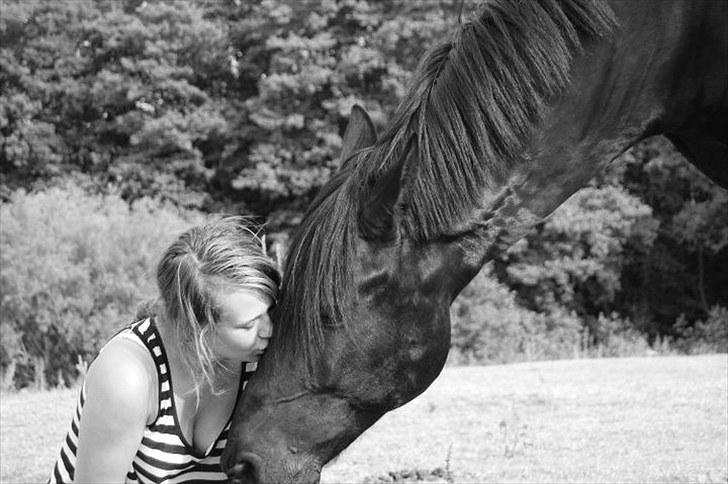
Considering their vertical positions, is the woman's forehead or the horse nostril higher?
the woman's forehead

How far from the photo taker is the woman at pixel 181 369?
2.49m

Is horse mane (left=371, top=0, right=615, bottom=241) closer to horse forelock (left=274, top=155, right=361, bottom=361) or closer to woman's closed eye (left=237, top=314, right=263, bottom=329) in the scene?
horse forelock (left=274, top=155, right=361, bottom=361)

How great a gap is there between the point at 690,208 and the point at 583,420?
1738 centimetres

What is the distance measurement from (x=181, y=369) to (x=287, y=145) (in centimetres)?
1965

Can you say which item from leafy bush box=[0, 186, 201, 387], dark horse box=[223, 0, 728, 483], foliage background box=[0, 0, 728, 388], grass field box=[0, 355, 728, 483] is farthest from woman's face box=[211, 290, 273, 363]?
foliage background box=[0, 0, 728, 388]

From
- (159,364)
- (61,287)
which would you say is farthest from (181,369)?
(61,287)

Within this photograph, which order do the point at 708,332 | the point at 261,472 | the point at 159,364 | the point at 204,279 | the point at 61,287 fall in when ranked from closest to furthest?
the point at 261,472
the point at 204,279
the point at 159,364
the point at 61,287
the point at 708,332

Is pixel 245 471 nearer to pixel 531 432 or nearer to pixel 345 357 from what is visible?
pixel 345 357

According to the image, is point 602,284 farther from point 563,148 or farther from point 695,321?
point 563,148

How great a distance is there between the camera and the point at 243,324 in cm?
245

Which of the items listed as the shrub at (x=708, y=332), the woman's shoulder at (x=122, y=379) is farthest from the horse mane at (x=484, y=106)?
the shrub at (x=708, y=332)

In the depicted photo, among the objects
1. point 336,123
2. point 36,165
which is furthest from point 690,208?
point 36,165

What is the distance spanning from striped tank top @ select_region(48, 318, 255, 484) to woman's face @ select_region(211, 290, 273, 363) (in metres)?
0.31

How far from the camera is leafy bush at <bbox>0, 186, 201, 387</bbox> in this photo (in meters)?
12.6
